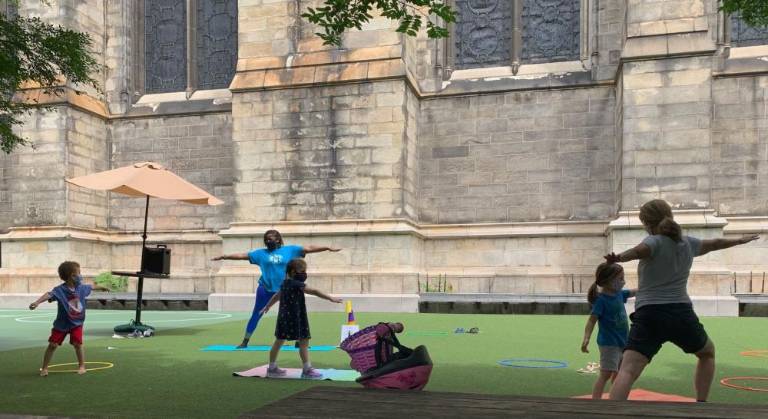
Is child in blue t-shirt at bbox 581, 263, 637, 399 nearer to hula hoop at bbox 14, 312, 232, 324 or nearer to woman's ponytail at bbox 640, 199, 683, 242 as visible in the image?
woman's ponytail at bbox 640, 199, 683, 242

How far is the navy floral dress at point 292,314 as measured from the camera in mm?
6527

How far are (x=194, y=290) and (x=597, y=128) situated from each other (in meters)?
11.3

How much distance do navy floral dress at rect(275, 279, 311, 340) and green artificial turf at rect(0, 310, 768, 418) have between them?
0.46m

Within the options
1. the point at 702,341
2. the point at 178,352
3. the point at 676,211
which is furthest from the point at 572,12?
the point at 702,341

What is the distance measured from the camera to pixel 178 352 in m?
8.49

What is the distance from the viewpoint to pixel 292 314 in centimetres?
657

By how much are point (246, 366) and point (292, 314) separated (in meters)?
1.14

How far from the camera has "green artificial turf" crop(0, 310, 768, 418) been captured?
17.7 ft

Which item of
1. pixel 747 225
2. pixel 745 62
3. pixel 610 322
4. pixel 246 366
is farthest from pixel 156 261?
pixel 745 62

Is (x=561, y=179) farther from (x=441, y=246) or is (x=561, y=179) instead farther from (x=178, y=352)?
(x=178, y=352)

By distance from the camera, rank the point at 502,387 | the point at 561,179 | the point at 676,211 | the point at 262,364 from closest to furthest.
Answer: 1. the point at 502,387
2. the point at 262,364
3. the point at 676,211
4. the point at 561,179

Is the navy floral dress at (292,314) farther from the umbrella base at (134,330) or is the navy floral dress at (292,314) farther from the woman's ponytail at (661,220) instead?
the umbrella base at (134,330)

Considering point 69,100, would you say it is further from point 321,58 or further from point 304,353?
point 304,353

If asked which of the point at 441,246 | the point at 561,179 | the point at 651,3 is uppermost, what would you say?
the point at 651,3
